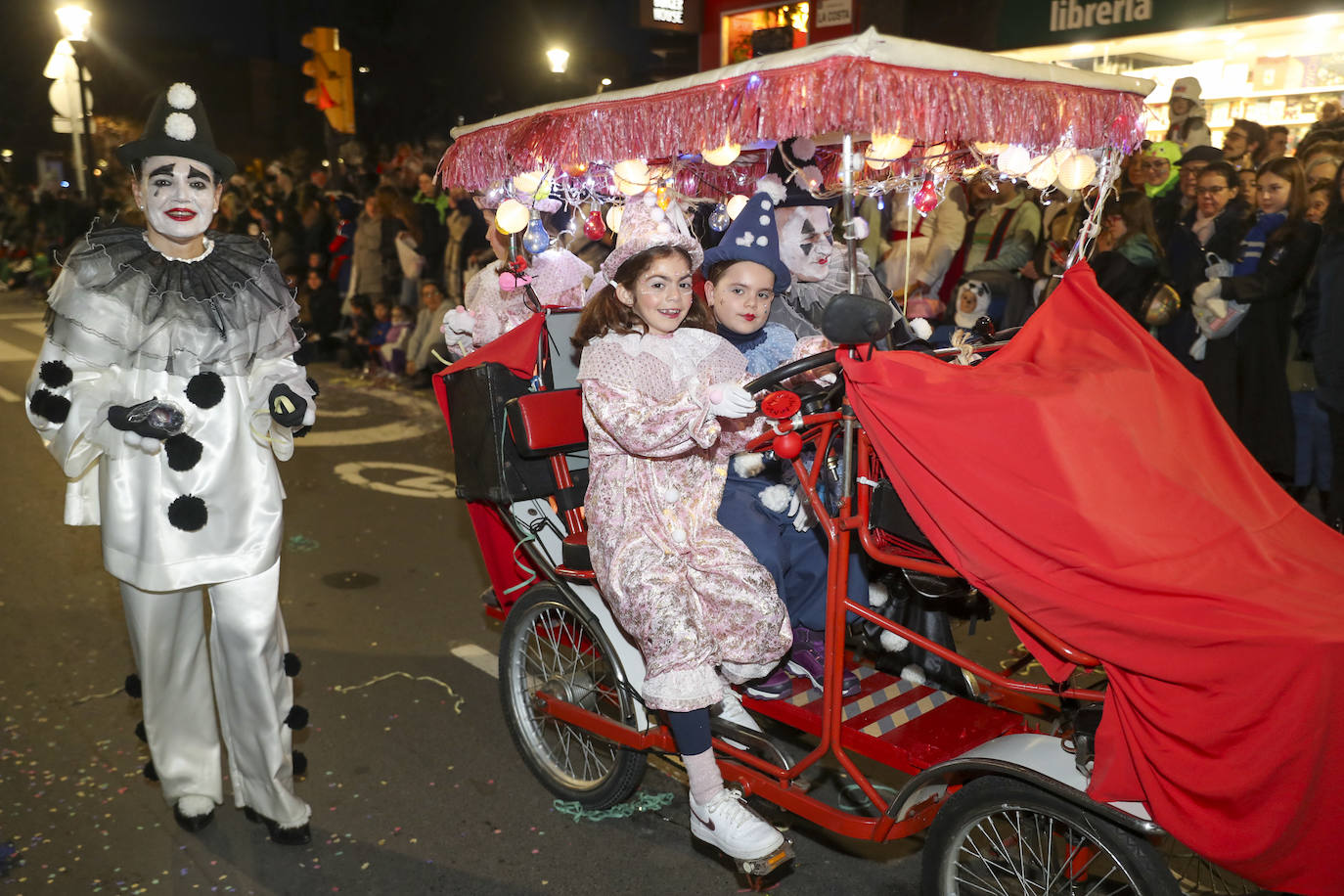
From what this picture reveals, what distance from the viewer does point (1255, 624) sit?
6.67ft

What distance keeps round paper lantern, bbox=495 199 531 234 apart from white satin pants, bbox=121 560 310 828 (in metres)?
1.62

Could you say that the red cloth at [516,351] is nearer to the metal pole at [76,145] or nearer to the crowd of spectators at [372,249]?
the crowd of spectators at [372,249]

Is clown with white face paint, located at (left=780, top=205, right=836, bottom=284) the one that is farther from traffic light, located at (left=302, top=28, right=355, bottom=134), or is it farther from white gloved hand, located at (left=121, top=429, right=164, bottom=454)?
traffic light, located at (left=302, top=28, right=355, bottom=134)

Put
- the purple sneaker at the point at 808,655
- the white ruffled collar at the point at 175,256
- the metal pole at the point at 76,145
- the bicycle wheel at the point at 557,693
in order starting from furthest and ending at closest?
the metal pole at the point at 76,145 → the bicycle wheel at the point at 557,693 → the purple sneaker at the point at 808,655 → the white ruffled collar at the point at 175,256

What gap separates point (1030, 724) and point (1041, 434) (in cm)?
114

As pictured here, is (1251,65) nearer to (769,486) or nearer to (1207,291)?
(1207,291)

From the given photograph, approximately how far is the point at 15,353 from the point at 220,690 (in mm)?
11747

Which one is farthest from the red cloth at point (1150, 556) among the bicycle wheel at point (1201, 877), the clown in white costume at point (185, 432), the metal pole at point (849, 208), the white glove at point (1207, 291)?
the white glove at point (1207, 291)

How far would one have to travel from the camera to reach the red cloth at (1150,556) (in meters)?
2.00

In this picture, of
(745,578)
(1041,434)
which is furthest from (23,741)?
(1041,434)

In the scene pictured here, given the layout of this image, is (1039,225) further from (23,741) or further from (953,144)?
(23,741)

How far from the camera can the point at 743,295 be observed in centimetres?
359

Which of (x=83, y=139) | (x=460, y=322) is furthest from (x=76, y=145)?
(x=460, y=322)

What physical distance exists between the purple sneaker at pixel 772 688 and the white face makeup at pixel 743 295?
1.16m
